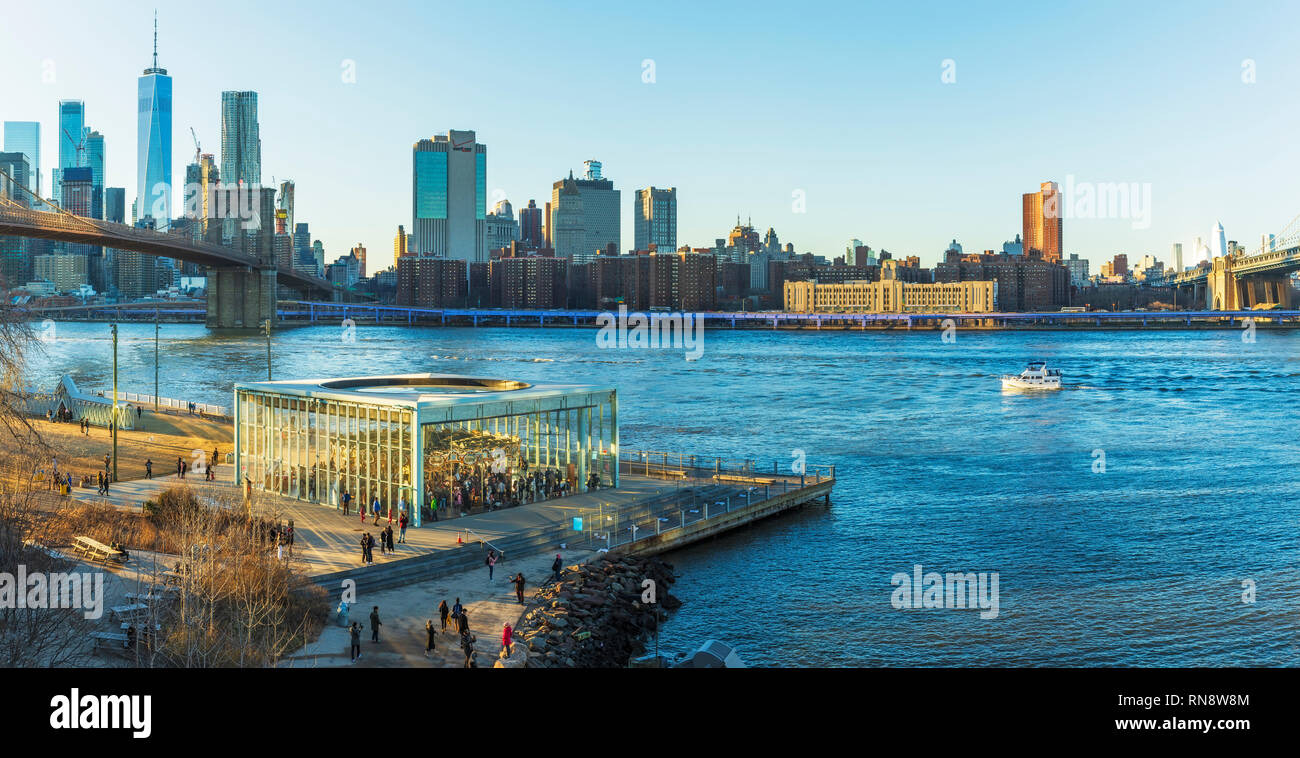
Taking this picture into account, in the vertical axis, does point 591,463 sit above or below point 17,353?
below

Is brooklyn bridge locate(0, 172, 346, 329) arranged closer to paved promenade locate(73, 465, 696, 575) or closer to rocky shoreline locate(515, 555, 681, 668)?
paved promenade locate(73, 465, 696, 575)

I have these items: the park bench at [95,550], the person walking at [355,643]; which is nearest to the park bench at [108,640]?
the person walking at [355,643]

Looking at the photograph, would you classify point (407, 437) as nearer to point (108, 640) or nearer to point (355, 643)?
point (355, 643)

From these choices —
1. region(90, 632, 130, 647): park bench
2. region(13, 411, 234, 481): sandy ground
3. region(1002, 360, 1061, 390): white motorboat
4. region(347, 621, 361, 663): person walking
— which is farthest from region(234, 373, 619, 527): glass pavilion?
region(1002, 360, 1061, 390): white motorboat

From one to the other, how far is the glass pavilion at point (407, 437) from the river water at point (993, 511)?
3.96m

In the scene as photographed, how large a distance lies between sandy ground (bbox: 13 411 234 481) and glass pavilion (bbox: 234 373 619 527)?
193 inches

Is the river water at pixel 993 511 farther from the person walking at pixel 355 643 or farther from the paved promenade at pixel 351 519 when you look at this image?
the person walking at pixel 355 643

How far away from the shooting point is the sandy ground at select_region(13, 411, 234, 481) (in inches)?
1171

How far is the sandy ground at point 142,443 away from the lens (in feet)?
97.6

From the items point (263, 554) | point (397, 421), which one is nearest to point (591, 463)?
point (397, 421)
